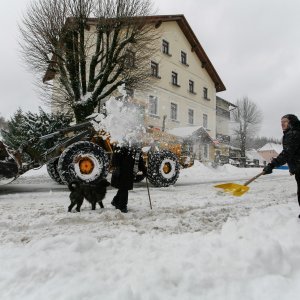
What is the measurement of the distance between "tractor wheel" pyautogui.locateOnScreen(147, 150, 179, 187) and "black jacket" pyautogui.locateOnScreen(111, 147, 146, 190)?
11.9 ft

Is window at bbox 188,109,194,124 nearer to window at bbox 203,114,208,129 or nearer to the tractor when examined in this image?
window at bbox 203,114,208,129

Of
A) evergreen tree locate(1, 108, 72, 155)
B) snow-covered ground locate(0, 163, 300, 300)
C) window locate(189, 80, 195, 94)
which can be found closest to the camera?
snow-covered ground locate(0, 163, 300, 300)

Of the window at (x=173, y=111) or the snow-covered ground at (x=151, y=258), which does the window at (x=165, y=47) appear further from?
the snow-covered ground at (x=151, y=258)

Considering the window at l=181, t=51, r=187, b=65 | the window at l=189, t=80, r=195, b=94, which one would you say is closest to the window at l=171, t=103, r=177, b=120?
the window at l=189, t=80, r=195, b=94

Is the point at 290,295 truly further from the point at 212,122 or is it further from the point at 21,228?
the point at 212,122

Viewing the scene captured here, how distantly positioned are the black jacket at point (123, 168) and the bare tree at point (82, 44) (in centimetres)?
912

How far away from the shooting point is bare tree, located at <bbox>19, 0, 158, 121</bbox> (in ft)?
47.5

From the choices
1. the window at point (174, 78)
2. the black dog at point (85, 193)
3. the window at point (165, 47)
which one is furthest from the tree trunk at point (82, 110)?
the window at point (174, 78)

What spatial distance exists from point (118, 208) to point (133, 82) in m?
10.6

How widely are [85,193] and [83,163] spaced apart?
2.30 meters

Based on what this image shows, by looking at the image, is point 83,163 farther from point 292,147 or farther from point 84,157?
point 292,147

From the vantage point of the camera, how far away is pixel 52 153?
28.8 ft

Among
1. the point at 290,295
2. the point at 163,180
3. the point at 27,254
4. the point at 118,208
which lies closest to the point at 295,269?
the point at 290,295

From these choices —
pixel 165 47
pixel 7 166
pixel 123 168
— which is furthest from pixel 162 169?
pixel 165 47
